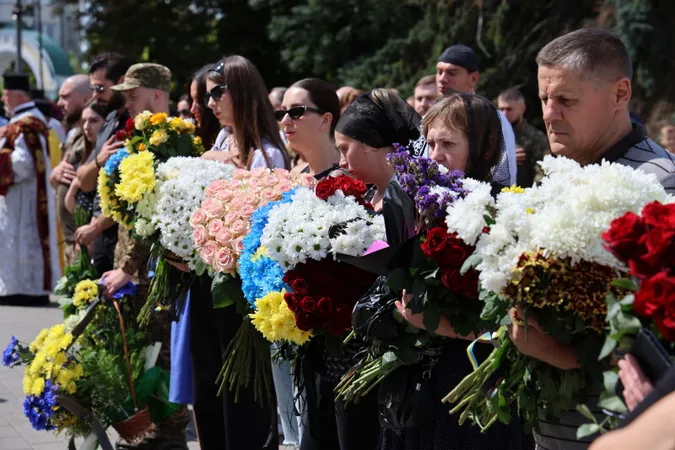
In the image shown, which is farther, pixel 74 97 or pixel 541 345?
pixel 74 97

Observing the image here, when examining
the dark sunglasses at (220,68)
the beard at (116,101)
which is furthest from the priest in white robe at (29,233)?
the dark sunglasses at (220,68)

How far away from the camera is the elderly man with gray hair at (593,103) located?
3.04 m

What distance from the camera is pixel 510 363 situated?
109 inches

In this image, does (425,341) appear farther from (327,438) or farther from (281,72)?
(281,72)

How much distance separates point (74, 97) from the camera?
30.8 ft

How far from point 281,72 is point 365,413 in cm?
2343

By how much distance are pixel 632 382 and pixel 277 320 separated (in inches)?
70.7

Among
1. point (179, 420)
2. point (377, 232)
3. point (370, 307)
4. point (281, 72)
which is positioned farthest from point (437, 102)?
point (281, 72)

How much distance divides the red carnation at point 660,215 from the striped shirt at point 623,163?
56cm

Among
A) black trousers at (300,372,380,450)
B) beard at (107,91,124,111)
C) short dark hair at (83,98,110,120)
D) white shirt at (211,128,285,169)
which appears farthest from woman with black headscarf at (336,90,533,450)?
short dark hair at (83,98,110,120)

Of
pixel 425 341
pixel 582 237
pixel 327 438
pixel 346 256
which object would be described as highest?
pixel 582 237

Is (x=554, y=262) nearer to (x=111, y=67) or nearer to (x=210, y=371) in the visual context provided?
(x=210, y=371)

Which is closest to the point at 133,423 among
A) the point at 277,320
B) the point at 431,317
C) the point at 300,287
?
the point at 277,320

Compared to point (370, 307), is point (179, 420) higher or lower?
lower
